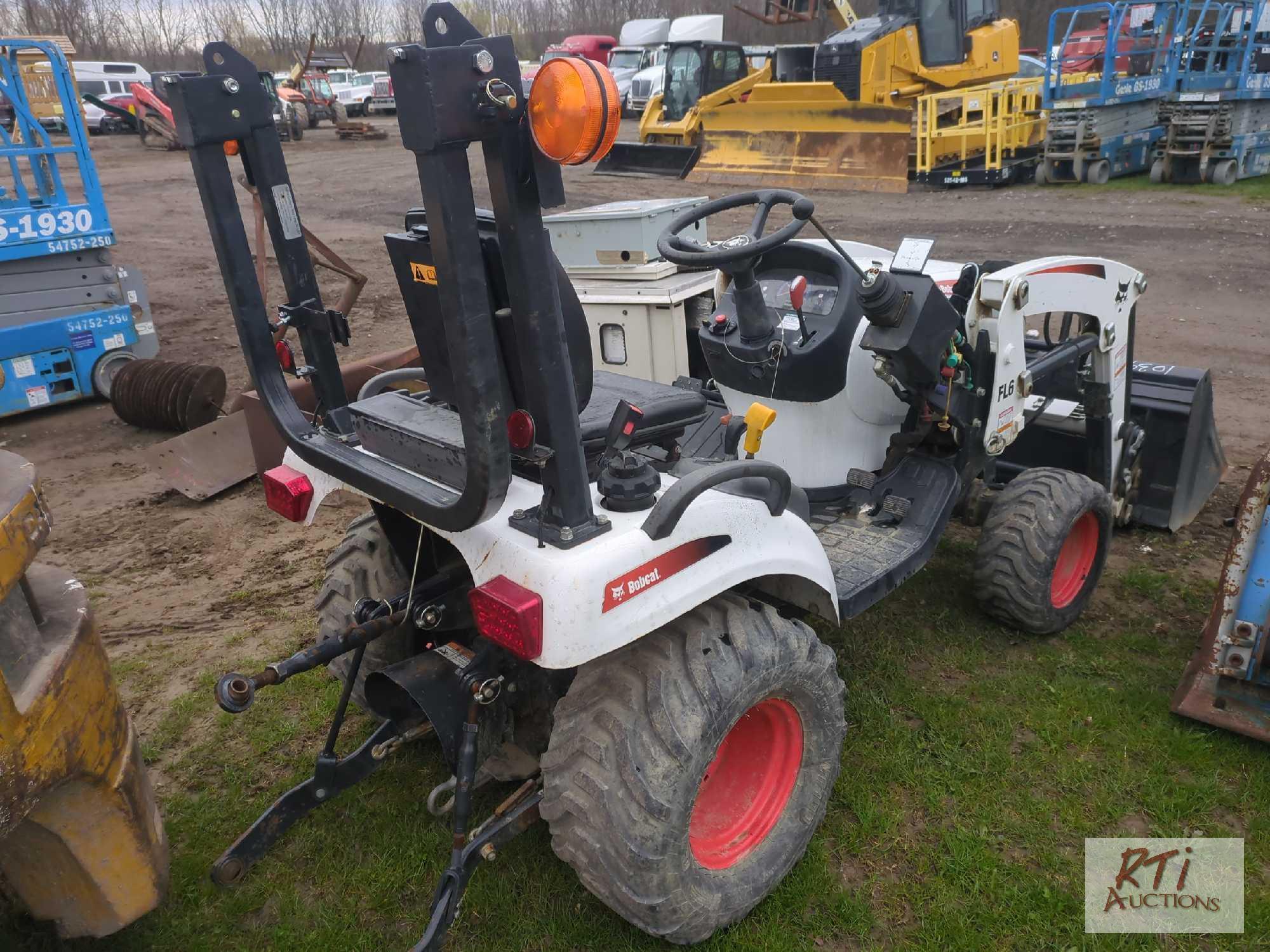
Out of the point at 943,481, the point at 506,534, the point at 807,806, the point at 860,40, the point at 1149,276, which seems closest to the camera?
the point at 506,534

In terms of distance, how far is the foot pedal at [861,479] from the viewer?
3590mm

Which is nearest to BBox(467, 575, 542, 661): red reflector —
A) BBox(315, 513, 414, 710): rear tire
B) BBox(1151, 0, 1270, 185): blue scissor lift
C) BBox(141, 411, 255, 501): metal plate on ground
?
BBox(315, 513, 414, 710): rear tire

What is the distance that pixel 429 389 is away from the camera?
244cm

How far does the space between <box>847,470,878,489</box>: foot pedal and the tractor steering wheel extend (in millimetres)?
926

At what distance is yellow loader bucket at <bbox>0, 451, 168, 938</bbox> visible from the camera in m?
1.76

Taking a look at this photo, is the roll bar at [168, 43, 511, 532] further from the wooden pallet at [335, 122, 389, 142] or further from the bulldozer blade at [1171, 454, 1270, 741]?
the wooden pallet at [335, 122, 389, 142]

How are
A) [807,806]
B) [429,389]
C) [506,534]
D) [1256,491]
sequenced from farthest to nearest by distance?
[1256,491], [807,806], [429,389], [506,534]

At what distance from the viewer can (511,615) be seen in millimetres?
1965

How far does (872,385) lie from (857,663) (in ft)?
3.46

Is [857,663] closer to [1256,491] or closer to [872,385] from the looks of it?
[872,385]

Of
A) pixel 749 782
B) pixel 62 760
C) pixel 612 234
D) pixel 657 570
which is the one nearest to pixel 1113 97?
pixel 612 234

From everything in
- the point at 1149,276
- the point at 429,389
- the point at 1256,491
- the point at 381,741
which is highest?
the point at 429,389

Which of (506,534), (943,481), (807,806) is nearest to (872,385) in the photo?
(943,481)

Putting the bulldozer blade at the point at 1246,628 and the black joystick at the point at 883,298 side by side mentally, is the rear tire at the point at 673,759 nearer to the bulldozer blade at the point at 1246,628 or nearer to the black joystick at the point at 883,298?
the black joystick at the point at 883,298
